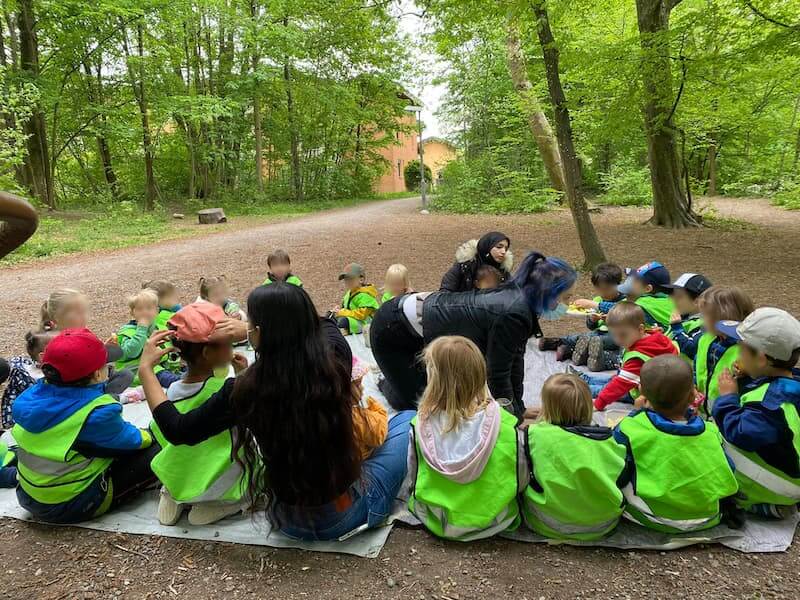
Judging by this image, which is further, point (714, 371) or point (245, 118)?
point (245, 118)

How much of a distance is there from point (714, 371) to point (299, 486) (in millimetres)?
2230

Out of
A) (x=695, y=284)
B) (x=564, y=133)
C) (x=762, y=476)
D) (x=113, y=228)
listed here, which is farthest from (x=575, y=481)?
(x=113, y=228)

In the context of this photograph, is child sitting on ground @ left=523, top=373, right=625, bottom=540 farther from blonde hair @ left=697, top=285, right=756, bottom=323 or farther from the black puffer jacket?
blonde hair @ left=697, top=285, right=756, bottom=323

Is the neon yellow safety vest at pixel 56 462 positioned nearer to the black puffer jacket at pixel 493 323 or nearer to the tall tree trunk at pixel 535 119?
the black puffer jacket at pixel 493 323

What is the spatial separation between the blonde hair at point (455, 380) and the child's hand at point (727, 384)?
1123mm

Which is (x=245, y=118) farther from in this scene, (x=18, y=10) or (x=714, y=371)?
(x=714, y=371)

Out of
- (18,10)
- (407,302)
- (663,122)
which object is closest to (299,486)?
(407,302)

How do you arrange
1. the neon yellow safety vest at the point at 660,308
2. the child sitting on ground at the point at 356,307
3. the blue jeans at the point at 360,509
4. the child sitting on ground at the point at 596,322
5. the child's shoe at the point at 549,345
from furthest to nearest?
the child sitting on ground at the point at 356,307, the child's shoe at the point at 549,345, the child sitting on ground at the point at 596,322, the neon yellow safety vest at the point at 660,308, the blue jeans at the point at 360,509

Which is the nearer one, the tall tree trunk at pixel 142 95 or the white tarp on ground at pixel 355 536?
the white tarp on ground at pixel 355 536

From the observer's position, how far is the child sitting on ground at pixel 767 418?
2004 mm

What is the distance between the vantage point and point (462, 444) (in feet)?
6.93

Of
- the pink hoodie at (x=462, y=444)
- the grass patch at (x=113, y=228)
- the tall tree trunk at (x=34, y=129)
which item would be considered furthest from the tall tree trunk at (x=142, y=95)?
the pink hoodie at (x=462, y=444)

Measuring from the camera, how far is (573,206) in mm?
7133

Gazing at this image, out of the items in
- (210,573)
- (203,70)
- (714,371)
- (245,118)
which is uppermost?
(203,70)
